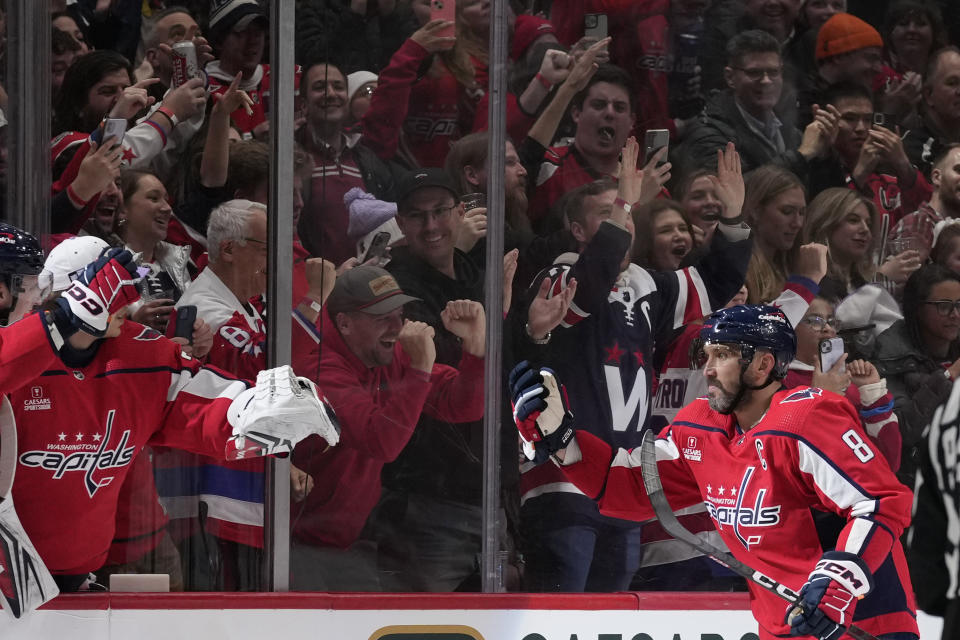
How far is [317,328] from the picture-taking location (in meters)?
3.58

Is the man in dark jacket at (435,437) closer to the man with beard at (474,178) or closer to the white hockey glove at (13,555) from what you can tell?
the man with beard at (474,178)

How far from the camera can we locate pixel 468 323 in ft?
11.9

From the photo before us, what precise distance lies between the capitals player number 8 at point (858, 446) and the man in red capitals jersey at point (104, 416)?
1.16 meters

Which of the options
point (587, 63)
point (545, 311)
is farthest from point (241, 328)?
point (587, 63)

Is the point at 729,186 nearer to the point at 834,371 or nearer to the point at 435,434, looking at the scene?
the point at 834,371

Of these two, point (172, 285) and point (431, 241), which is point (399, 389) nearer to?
point (431, 241)

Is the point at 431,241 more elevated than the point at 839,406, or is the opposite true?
the point at 431,241

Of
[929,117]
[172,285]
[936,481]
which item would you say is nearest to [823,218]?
[929,117]

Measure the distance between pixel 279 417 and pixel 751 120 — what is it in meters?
1.83

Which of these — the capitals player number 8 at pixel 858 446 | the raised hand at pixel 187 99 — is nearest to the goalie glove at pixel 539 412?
the capitals player number 8 at pixel 858 446

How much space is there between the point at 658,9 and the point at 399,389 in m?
1.38

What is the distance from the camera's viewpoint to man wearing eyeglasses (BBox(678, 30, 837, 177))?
3.82 metres

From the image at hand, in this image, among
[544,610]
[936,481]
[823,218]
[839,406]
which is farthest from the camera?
[823,218]

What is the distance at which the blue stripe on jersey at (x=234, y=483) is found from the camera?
3545mm
